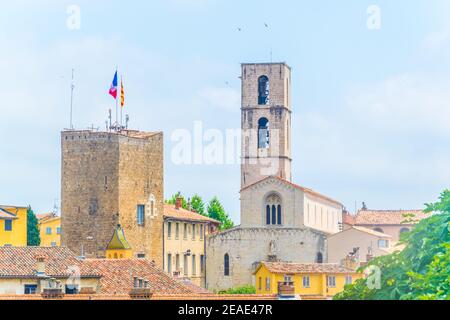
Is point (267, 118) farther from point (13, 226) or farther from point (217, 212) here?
point (13, 226)

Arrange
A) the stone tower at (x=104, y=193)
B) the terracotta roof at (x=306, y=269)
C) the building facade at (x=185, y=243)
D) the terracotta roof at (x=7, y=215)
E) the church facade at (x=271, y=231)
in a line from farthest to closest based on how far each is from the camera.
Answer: the church facade at (x=271, y=231) → the building facade at (x=185, y=243) → the stone tower at (x=104, y=193) → the terracotta roof at (x=7, y=215) → the terracotta roof at (x=306, y=269)

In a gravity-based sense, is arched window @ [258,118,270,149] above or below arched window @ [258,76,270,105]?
below

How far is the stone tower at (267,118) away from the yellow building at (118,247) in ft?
41.0

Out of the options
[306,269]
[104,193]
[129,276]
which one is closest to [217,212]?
[104,193]

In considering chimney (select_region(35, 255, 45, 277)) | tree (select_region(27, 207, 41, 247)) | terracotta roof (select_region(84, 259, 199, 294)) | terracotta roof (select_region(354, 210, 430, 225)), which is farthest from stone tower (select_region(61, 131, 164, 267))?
chimney (select_region(35, 255, 45, 277))

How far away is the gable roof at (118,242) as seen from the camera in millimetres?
47594

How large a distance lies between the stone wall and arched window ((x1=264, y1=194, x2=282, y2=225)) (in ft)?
2.03

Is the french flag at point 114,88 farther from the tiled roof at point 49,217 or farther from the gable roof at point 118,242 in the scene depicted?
the tiled roof at point 49,217

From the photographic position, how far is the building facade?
52.2 meters

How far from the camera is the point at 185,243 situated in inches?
2128

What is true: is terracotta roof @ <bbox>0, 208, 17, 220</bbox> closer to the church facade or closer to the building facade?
the building facade

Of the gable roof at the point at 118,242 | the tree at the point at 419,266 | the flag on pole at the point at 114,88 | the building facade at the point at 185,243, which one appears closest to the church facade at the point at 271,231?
the building facade at the point at 185,243
